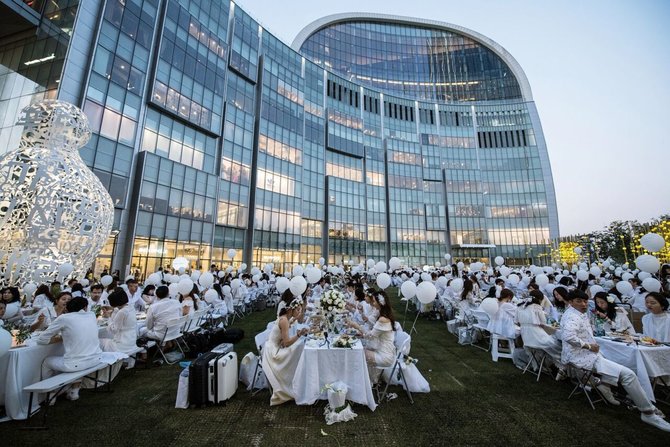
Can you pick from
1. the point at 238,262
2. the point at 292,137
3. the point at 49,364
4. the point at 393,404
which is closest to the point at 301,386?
the point at 393,404

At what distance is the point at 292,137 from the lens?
120 feet

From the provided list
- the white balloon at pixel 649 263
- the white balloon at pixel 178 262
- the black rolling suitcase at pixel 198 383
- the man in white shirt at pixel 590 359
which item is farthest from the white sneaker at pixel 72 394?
the white balloon at pixel 178 262

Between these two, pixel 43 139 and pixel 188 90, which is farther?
pixel 188 90

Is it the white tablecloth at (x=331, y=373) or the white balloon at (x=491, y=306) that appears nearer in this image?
the white tablecloth at (x=331, y=373)

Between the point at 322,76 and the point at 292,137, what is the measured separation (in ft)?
46.3

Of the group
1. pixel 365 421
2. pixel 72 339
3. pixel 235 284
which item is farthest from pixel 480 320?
pixel 72 339

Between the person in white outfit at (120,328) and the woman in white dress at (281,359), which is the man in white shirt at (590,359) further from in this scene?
the person in white outfit at (120,328)

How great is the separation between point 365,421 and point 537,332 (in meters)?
4.27

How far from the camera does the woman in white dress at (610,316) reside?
5.84 metres

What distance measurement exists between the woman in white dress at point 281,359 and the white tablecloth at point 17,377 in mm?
3590

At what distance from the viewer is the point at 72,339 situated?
14.8ft

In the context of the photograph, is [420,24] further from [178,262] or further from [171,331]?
[171,331]

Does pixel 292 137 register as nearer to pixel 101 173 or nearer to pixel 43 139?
pixel 101 173

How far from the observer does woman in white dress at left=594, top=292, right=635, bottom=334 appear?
5.84 meters
